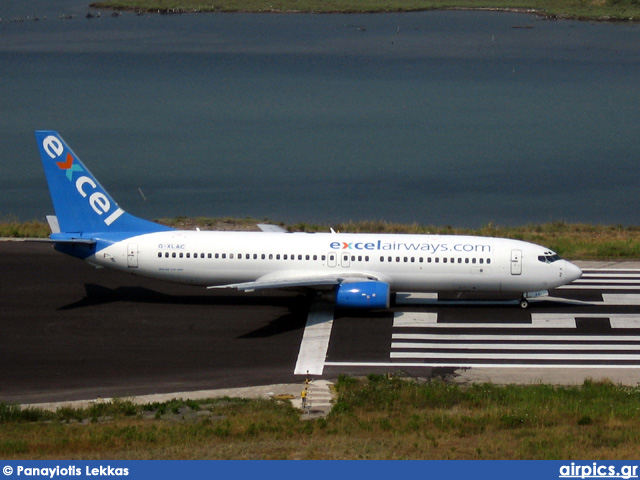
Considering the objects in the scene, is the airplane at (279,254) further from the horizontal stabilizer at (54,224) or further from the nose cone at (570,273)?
the horizontal stabilizer at (54,224)

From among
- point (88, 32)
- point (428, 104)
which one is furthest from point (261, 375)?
point (88, 32)

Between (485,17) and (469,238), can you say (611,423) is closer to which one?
(469,238)

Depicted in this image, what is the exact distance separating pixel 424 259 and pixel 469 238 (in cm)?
233

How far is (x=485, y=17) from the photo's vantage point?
17450cm

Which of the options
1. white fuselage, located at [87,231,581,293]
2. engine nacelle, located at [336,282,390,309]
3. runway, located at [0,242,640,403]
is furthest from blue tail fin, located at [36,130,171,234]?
engine nacelle, located at [336,282,390,309]

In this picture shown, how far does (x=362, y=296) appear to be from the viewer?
3978 cm

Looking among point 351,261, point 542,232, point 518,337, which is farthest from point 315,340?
point 542,232

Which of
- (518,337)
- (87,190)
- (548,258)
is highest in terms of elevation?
(87,190)

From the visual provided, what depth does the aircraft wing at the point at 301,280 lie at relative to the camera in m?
39.7

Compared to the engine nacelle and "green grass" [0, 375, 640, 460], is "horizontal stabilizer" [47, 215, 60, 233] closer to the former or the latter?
the engine nacelle

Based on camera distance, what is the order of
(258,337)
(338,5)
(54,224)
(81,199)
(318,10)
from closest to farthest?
(258,337) → (81,199) → (54,224) → (318,10) → (338,5)

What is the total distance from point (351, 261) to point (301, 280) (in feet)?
7.77

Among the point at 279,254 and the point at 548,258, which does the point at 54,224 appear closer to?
the point at 279,254

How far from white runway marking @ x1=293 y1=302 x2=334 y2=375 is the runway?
7cm
